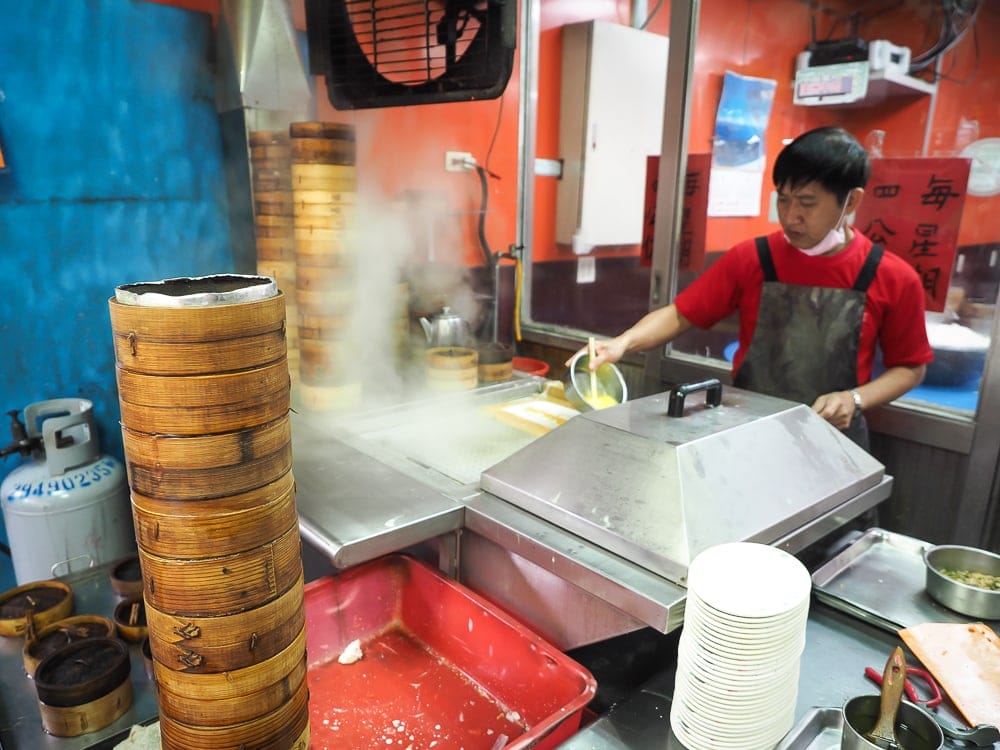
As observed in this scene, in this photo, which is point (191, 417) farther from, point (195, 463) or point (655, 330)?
point (655, 330)

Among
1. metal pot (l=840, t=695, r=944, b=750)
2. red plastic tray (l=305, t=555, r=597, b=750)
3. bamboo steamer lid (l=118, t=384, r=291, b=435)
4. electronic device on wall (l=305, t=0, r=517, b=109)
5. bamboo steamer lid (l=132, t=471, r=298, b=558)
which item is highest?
electronic device on wall (l=305, t=0, r=517, b=109)

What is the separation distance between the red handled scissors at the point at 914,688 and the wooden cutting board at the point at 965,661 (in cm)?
1

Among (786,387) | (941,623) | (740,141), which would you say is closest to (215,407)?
(941,623)

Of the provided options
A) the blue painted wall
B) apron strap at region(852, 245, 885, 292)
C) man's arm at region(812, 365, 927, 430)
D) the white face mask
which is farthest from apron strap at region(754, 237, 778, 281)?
the blue painted wall

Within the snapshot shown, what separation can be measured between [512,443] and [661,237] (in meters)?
1.54

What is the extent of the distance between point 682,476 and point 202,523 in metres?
0.86

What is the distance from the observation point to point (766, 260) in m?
2.34

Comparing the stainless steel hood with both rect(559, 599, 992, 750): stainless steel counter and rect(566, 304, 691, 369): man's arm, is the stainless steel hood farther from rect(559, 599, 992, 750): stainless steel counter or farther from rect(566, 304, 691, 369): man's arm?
rect(566, 304, 691, 369): man's arm

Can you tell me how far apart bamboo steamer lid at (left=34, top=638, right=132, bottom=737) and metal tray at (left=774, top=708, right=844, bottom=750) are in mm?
1371

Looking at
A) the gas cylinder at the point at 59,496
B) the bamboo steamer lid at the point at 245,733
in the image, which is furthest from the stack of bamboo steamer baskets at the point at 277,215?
the bamboo steamer lid at the point at 245,733

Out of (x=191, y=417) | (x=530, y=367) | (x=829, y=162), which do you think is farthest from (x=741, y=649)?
(x=530, y=367)

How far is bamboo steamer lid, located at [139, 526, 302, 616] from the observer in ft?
2.59

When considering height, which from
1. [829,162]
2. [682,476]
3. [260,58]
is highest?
[260,58]

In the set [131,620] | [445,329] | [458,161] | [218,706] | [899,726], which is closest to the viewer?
[218,706]
